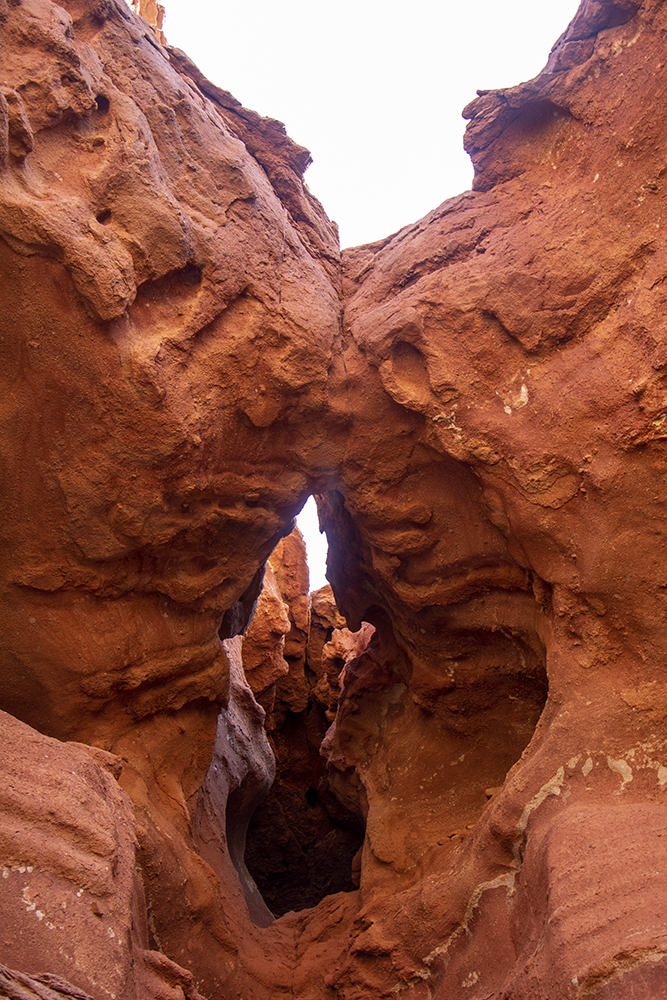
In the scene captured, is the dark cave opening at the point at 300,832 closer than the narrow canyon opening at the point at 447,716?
No

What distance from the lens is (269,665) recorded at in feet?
28.7

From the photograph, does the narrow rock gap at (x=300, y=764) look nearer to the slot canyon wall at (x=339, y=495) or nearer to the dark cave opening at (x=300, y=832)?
the dark cave opening at (x=300, y=832)

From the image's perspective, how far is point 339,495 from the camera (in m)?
5.11

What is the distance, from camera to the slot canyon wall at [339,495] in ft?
8.79

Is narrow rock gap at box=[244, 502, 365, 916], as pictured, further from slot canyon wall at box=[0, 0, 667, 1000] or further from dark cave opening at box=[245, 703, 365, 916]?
slot canyon wall at box=[0, 0, 667, 1000]

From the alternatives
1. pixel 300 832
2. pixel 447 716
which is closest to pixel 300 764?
pixel 300 832

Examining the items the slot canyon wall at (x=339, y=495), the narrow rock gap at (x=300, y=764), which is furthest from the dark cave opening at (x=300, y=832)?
the slot canyon wall at (x=339, y=495)

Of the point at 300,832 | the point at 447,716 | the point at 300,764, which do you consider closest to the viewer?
the point at 447,716

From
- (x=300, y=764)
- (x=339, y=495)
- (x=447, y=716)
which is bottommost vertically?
(x=447, y=716)

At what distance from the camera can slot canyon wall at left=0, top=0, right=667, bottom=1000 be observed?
2.68 m

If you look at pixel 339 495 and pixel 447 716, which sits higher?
pixel 339 495

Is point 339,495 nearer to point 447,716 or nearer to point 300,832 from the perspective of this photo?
point 447,716

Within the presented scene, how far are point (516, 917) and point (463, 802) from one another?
1674mm

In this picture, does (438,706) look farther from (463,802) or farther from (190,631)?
(190,631)
